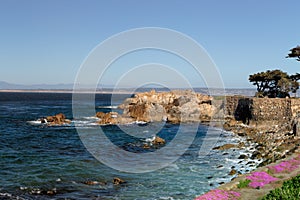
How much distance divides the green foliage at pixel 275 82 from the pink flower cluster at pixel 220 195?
141ft

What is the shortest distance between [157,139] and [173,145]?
8.42 ft

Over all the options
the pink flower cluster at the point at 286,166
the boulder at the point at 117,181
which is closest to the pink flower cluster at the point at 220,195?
the pink flower cluster at the point at 286,166

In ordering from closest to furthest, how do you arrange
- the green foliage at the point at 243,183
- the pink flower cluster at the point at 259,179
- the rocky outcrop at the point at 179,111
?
the green foliage at the point at 243,183, the pink flower cluster at the point at 259,179, the rocky outcrop at the point at 179,111

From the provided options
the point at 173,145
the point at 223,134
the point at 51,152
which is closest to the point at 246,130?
the point at 223,134

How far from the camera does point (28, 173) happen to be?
1021 inches

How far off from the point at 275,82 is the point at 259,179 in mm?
44032

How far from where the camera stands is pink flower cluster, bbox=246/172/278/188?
16.7 meters

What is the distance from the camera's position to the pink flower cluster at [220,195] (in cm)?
1399


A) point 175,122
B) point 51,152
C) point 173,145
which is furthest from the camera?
point 175,122

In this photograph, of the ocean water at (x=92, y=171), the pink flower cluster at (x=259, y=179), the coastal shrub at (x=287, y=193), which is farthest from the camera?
the ocean water at (x=92, y=171)

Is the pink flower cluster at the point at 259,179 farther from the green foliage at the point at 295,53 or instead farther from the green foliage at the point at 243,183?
the green foliage at the point at 295,53

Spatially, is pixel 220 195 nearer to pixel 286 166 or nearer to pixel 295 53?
pixel 286 166

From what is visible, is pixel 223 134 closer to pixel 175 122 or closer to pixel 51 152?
pixel 175 122

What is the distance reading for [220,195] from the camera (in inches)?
575
